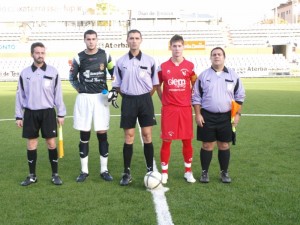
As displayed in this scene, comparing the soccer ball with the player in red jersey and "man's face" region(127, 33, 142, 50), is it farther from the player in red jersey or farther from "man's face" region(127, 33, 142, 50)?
"man's face" region(127, 33, 142, 50)

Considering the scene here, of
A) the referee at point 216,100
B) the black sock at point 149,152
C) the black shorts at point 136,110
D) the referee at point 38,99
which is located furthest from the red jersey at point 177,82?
the referee at point 38,99

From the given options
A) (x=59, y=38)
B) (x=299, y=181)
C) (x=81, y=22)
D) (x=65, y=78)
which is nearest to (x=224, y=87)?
(x=299, y=181)

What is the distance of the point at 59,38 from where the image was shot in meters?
53.9

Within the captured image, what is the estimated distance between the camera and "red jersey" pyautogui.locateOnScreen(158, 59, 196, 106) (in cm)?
548

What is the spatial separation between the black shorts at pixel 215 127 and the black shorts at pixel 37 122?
2020 mm

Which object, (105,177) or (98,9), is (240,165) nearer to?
(105,177)

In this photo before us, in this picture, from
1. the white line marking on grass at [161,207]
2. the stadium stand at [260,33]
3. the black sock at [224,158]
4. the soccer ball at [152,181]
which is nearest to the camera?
the white line marking on grass at [161,207]

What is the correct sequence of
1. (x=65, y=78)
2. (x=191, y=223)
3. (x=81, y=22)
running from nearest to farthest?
1. (x=191, y=223)
2. (x=65, y=78)
3. (x=81, y=22)

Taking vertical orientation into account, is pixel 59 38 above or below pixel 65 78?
above

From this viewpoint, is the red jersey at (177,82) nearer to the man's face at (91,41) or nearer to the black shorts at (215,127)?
the black shorts at (215,127)

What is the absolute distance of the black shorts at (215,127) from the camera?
5.44 metres

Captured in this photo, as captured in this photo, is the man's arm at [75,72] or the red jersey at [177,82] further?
the man's arm at [75,72]

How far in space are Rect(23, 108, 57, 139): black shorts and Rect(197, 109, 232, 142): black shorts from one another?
2.02 m

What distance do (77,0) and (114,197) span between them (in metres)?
67.7
